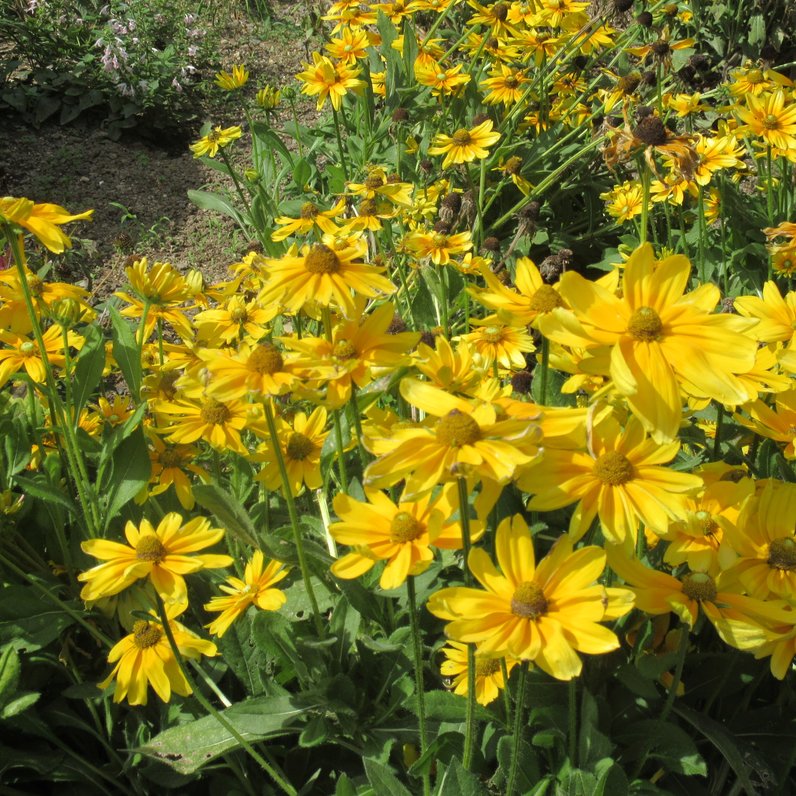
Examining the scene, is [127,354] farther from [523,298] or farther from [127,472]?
[523,298]

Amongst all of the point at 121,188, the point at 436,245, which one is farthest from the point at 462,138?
the point at 121,188

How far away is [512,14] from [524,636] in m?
3.18

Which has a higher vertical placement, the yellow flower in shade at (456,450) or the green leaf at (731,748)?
the yellow flower in shade at (456,450)

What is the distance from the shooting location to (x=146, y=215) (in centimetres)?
462

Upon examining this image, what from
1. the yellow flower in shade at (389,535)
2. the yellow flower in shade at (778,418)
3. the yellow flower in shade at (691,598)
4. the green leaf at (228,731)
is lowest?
the green leaf at (228,731)

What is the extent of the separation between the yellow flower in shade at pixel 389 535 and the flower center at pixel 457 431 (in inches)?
5.9

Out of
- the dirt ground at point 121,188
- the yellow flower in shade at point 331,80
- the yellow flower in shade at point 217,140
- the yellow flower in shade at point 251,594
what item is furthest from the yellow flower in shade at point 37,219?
the dirt ground at point 121,188

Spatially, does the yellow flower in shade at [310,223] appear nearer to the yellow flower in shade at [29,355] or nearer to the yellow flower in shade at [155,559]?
→ the yellow flower in shade at [29,355]

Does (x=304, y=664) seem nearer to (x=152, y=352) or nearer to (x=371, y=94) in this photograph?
(x=152, y=352)

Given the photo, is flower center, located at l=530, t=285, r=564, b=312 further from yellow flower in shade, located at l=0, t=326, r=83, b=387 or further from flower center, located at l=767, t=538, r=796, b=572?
yellow flower in shade, located at l=0, t=326, r=83, b=387

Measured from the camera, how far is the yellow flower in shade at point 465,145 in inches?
109

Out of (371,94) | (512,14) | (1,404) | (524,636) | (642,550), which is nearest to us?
(524,636)

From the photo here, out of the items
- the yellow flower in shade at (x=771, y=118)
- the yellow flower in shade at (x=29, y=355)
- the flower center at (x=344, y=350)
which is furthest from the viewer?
Result: the yellow flower in shade at (x=771, y=118)

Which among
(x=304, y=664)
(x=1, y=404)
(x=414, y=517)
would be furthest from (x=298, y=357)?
(x=1, y=404)
